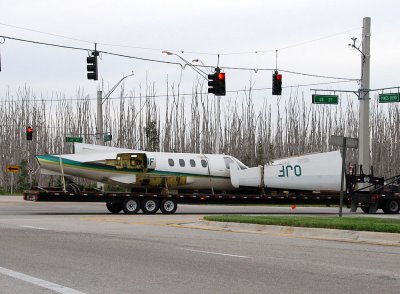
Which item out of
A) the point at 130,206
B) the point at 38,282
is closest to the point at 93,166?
the point at 130,206

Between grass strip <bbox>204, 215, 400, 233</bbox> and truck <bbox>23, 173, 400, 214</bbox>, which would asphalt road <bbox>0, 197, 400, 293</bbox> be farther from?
truck <bbox>23, 173, 400, 214</bbox>

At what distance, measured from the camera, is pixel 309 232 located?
21.5 m

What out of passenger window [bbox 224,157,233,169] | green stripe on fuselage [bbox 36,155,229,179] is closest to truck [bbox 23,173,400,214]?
green stripe on fuselage [bbox 36,155,229,179]

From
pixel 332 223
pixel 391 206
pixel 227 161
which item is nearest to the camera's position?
pixel 332 223

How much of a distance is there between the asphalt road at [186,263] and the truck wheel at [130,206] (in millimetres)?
11396

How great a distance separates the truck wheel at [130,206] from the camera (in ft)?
110

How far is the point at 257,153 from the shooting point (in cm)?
6294

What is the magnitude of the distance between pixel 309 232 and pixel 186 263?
8276mm

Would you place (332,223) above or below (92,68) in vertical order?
below

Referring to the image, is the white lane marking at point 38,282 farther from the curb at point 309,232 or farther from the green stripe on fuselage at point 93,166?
the green stripe on fuselage at point 93,166

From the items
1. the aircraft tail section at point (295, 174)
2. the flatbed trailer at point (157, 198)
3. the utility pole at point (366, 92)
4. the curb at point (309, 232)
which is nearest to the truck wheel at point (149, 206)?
the flatbed trailer at point (157, 198)

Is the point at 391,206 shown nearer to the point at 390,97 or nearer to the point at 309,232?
the point at 390,97

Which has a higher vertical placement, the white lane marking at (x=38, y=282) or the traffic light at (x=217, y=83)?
the traffic light at (x=217, y=83)

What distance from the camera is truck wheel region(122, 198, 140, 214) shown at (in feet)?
110
